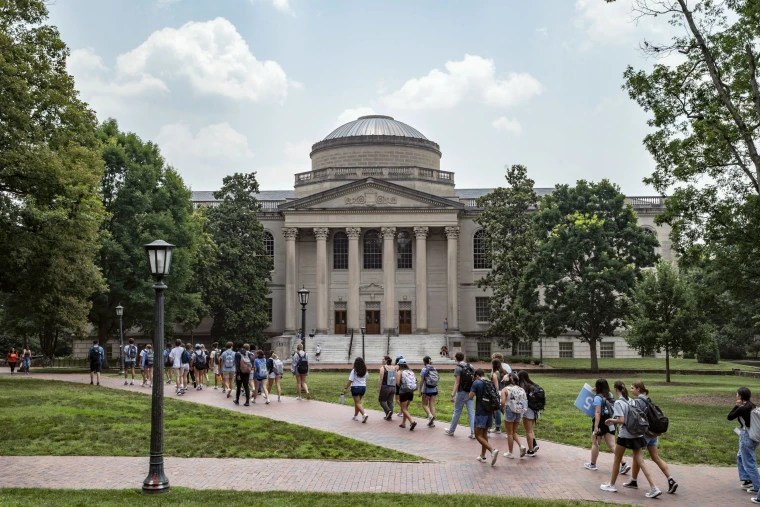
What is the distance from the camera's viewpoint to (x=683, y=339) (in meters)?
36.2

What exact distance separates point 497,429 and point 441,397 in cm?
850

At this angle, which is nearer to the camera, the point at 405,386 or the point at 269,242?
the point at 405,386

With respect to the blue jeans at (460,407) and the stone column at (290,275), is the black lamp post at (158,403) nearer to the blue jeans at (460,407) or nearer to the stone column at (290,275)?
the blue jeans at (460,407)

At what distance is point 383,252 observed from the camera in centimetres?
6253

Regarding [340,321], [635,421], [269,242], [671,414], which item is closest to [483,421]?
[635,421]

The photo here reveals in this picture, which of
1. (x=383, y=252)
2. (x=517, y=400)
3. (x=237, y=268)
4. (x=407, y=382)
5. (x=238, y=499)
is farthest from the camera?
(x=383, y=252)

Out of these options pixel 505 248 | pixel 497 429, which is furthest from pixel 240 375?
pixel 505 248

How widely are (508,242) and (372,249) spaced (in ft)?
45.7

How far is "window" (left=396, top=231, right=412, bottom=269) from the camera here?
64.4m

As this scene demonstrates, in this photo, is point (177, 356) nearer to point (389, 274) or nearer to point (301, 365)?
point (301, 365)

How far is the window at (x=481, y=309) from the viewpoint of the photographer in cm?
6531

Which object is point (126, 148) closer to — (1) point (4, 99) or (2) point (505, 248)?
(1) point (4, 99)

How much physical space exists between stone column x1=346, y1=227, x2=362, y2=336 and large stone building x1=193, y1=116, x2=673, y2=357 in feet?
0.26

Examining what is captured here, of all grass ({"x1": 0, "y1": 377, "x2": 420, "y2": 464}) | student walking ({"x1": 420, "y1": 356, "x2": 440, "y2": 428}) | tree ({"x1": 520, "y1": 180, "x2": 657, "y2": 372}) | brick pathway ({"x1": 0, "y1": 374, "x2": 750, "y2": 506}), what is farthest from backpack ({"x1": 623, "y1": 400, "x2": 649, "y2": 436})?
tree ({"x1": 520, "y1": 180, "x2": 657, "y2": 372})
